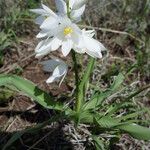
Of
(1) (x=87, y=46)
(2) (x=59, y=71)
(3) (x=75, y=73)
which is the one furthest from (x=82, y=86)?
(1) (x=87, y=46)

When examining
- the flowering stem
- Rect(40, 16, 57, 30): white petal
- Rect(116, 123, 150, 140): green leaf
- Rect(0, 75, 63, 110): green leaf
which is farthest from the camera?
the flowering stem

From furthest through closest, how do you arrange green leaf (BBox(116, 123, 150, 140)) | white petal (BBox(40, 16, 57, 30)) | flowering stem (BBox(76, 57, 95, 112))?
1. flowering stem (BBox(76, 57, 95, 112))
2. green leaf (BBox(116, 123, 150, 140))
3. white petal (BBox(40, 16, 57, 30))

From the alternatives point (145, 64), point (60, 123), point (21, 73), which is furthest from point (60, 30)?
point (145, 64)

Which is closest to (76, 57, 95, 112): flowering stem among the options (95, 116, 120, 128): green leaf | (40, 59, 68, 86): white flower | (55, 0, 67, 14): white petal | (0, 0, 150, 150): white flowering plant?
(0, 0, 150, 150): white flowering plant

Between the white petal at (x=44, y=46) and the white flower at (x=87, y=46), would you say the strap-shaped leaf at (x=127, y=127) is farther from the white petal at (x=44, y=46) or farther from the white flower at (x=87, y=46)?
the white petal at (x=44, y=46)

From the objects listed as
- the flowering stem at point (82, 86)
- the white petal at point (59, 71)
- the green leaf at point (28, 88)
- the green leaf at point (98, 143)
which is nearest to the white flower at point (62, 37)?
the white petal at point (59, 71)

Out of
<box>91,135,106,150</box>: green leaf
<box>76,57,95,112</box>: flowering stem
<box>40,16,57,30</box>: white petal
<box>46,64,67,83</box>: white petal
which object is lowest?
<box>91,135,106,150</box>: green leaf

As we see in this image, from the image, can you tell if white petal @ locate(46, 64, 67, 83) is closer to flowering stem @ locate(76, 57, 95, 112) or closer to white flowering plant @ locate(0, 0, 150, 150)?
white flowering plant @ locate(0, 0, 150, 150)
